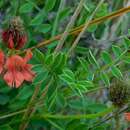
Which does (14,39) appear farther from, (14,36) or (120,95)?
(120,95)

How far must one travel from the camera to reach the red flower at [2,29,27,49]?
103 cm

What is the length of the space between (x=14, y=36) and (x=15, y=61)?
0.17 feet

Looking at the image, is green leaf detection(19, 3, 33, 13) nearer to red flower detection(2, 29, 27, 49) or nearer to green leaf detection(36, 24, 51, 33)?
green leaf detection(36, 24, 51, 33)

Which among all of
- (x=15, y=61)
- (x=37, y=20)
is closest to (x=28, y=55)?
(x=15, y=61)

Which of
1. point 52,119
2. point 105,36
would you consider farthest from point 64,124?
point 105,36

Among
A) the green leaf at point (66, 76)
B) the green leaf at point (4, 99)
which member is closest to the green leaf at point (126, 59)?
the green leaf at point (66, 76)

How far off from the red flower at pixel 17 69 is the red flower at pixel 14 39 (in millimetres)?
22

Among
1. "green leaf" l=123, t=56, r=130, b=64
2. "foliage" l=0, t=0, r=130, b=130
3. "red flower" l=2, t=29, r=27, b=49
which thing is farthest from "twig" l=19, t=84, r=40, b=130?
"green leaf" l=123, t=56, r=130, b=64

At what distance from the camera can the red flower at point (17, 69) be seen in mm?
1022

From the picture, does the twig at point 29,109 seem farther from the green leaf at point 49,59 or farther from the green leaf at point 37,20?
the green leaf at point 37,20

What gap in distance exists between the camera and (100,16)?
4.30ft

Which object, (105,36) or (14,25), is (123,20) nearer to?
(105,36)

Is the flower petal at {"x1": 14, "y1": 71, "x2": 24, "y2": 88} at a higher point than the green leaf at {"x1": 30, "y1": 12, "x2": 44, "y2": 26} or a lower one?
lower

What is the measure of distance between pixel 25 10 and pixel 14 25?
0.66 feet
